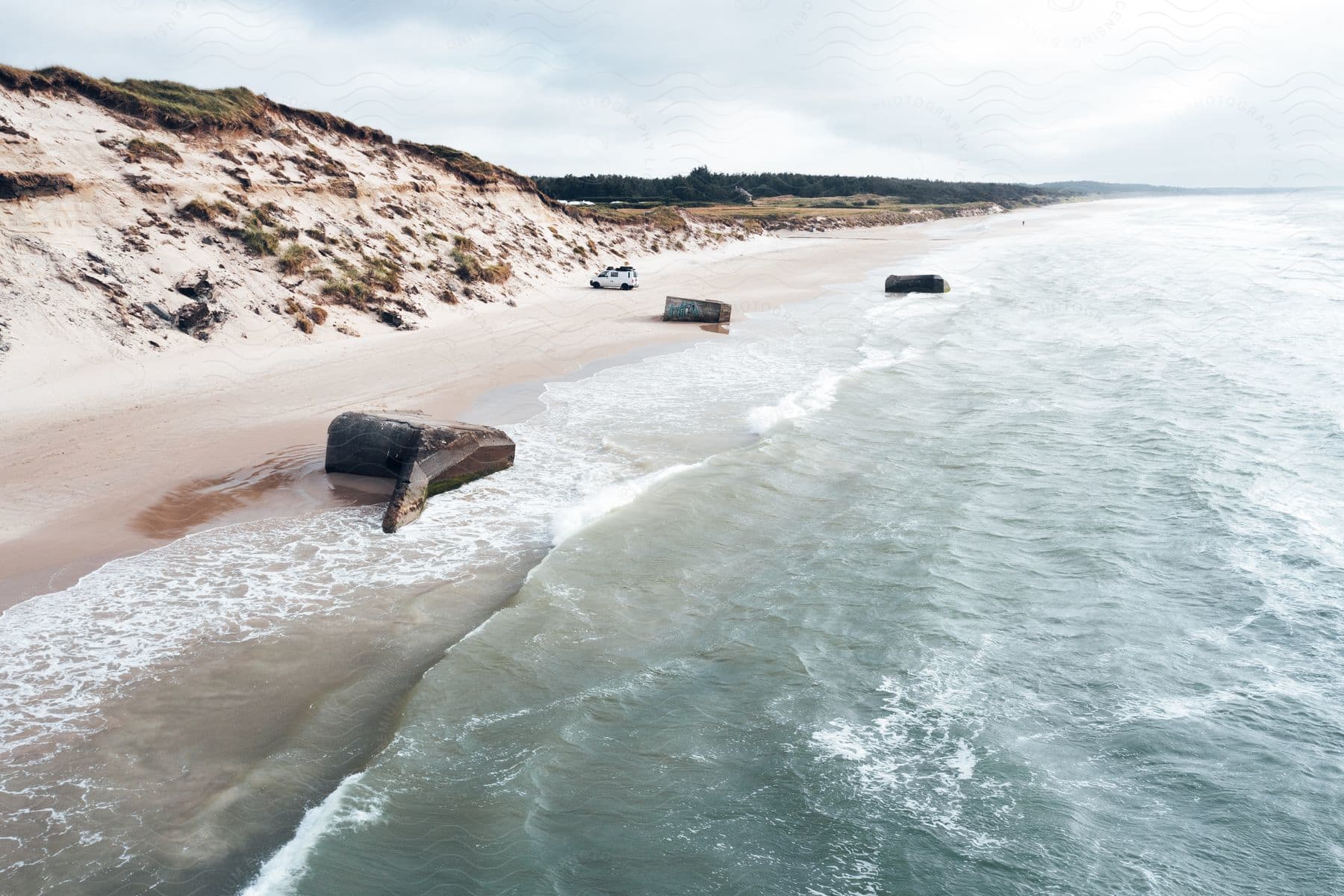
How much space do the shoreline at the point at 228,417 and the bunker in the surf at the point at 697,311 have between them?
87 cm

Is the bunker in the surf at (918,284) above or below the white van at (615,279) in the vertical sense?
below

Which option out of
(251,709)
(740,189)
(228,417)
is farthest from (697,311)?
(740,189)

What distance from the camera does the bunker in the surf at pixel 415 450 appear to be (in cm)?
1258

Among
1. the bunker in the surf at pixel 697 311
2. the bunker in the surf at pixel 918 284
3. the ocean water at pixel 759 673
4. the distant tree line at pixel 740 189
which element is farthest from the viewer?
the distant tree line at pixel 740 189

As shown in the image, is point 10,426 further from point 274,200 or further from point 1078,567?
point 1078,567

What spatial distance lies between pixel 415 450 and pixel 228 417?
6124 millimetres

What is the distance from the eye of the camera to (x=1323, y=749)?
710 cm

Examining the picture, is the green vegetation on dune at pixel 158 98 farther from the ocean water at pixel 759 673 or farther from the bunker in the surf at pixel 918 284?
the bunker in the surf at pixel 918 284

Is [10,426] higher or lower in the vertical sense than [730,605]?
higher

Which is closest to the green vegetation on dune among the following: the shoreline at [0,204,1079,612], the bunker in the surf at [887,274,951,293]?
the shoreline at [0,204,1079,612]

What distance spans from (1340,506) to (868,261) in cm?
4803

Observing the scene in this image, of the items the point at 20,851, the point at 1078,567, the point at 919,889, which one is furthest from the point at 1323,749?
the point at 20,851

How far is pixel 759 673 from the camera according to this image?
8055 millimetres

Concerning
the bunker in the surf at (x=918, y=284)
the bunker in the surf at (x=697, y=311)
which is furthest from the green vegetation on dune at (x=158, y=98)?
the bunker in the surf at (x=918, y=284)
